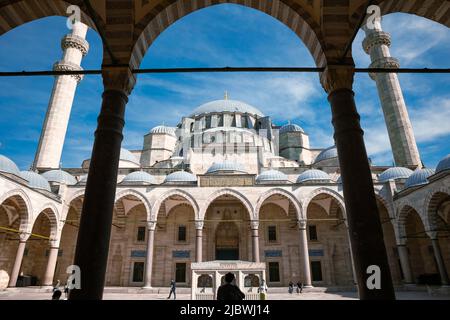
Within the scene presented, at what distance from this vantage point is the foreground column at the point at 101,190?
324 cm

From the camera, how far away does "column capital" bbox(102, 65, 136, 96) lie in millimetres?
4164

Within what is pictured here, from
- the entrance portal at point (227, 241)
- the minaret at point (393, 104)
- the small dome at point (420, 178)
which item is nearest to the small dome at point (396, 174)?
the minaret at point (393, 104)

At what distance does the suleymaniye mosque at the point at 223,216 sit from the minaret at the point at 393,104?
69 millimetres

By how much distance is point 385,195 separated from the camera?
16.9 metres

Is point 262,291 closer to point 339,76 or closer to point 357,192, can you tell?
point 357,192

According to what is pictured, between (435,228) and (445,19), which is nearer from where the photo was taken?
(445,19)

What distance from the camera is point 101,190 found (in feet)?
11.8

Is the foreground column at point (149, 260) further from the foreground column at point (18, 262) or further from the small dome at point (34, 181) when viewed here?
the small dome at point (34, 181)

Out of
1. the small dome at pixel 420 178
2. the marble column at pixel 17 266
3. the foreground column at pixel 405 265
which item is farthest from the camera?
the foreground column at pixel 405 265

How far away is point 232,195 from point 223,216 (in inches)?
105

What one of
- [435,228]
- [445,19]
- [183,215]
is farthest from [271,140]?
[445,19]

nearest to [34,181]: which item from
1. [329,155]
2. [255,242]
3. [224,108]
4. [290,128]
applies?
[255,242]
